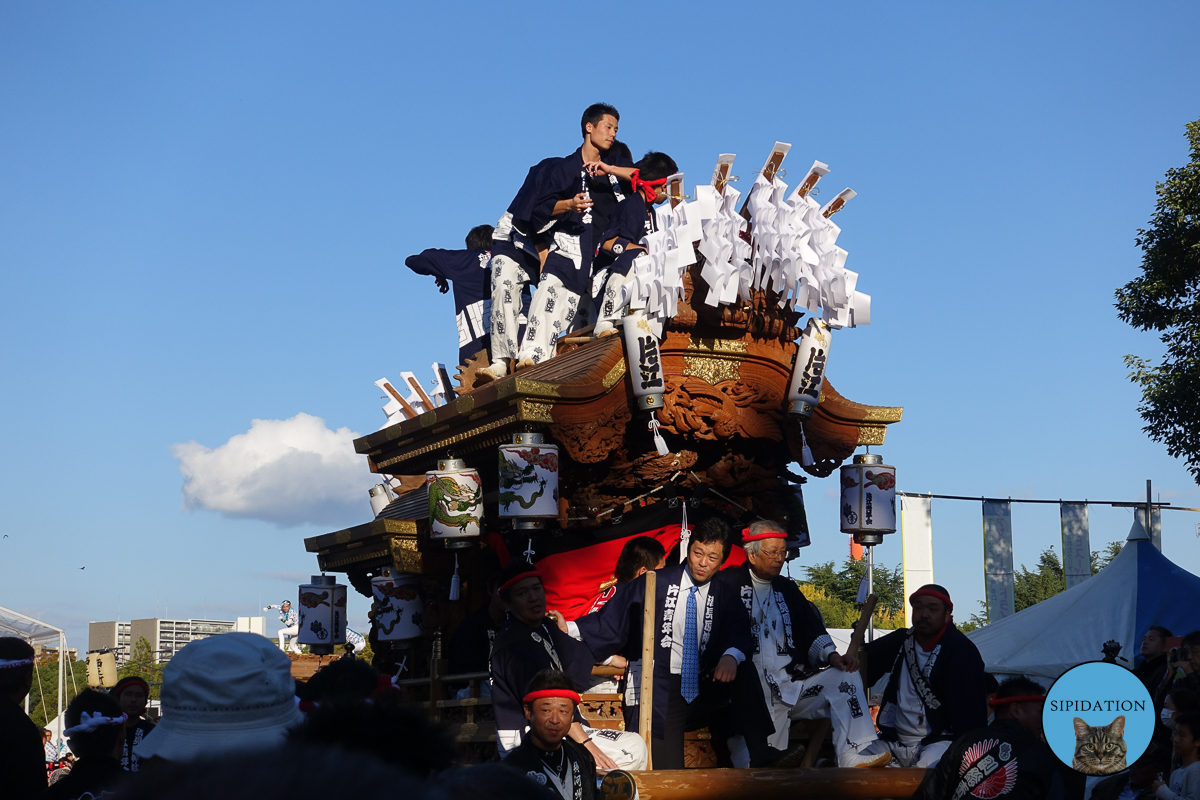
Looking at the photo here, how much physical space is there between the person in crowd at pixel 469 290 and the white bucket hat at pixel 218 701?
22.9ft

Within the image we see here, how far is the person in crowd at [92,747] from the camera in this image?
2775 mm

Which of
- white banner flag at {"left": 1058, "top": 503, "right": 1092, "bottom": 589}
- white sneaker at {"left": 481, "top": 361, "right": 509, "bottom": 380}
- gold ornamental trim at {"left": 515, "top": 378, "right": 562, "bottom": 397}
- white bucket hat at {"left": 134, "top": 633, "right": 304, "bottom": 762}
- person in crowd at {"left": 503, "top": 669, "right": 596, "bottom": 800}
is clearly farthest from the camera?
white banner flag at {"left": 1058, "top": 503, "right": 1092, "bottom": 589}

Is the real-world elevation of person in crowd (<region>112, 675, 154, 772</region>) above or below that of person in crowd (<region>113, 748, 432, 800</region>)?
below

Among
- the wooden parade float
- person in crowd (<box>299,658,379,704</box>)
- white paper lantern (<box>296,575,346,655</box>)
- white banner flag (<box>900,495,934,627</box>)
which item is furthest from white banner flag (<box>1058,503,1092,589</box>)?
person in crowd (<box>299,658,379,704</box>)

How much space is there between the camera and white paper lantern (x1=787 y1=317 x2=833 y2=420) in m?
6.78

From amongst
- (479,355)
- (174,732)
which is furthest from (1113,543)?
(174,732)

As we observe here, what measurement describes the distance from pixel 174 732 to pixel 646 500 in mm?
5182

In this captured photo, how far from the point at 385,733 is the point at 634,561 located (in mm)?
5238

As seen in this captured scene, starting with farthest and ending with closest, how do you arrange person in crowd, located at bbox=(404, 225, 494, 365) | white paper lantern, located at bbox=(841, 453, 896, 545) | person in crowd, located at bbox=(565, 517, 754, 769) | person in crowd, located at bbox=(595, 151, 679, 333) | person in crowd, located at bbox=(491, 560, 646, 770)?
person in crowd, located at bbox=(404, 225, 494, 365), person in crowd, located at bbox=(595, 151, 679, 333), white paper lantern, located at bbox=(841, 453, 896, 545), person in crowd, located at bbox=(565, 517, 754, 769), person in crowd, located at bbox=(491, 560, 646, 770)

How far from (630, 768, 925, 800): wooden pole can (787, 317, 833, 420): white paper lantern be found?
89.2 inches

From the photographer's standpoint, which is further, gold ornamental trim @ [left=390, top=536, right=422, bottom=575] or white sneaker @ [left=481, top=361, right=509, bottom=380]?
gold ornamental trim @ [left=390, top=536, right=422, bottom=575]

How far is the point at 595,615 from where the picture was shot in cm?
609

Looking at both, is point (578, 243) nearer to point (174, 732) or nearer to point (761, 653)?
point (761, 653)

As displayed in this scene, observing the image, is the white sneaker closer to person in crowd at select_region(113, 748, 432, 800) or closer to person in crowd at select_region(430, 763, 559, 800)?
person in crowd at select_region(430, 763, 559, 800)
